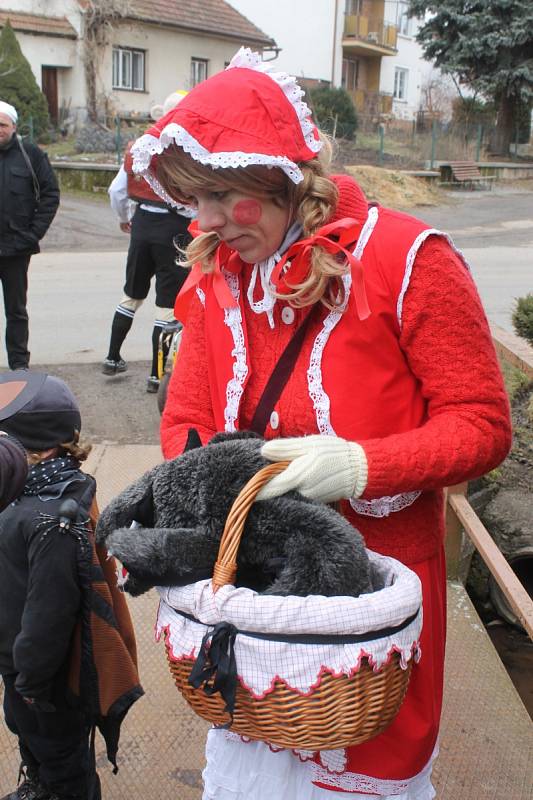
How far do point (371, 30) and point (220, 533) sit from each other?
3546cm

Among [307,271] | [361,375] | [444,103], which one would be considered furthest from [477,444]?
[444,103]

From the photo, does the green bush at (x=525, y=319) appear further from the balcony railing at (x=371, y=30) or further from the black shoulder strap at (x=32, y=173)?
the balcony railing at (x=371, y=30)

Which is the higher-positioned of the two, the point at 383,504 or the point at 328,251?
the point at 328,251

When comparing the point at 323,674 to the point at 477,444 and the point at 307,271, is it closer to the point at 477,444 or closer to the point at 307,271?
Answer: the point at 477,444

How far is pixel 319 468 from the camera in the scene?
4.84 feet

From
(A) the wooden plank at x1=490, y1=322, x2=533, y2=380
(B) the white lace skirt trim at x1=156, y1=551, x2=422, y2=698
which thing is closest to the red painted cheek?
(B) the white lace skirt trim at x1=156, y1=551, x2=422, y2=698

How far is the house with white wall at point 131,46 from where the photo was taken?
23438 millimetres

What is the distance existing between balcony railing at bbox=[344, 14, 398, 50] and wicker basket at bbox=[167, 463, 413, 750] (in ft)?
110

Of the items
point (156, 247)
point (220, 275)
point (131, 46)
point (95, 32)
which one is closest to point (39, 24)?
point (95, 32)

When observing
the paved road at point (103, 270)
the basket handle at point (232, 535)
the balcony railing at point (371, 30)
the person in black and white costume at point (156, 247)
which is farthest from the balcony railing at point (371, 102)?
the basket handle at point (232, 535)

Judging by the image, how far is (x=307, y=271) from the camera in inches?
63.3

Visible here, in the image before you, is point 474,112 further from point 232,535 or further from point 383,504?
point 232,535

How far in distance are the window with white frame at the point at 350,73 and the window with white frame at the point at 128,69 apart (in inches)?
Answer: 425

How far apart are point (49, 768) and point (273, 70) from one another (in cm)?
201
